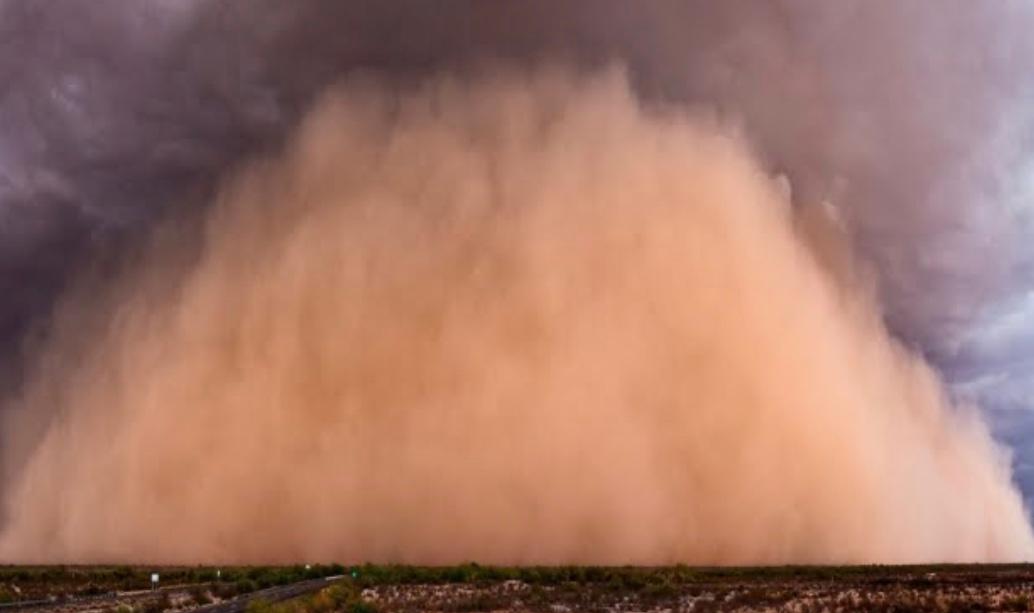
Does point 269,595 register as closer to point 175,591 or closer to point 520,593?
point 175,591

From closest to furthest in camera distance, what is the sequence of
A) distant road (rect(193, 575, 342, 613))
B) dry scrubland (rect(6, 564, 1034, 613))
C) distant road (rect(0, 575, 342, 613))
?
distant road (rect(193, 575, 342, 613)), distant road (rect(0, 575, 342, 613)), dry scrubland (rect(6, 564, 1034, 613))

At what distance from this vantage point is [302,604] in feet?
107

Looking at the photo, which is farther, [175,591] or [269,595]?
[175,591]

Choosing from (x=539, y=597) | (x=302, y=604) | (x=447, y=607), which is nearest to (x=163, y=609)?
(x=302, y=604)

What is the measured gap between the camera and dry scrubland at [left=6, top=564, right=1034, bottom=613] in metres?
35.0

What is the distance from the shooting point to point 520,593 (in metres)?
44.0

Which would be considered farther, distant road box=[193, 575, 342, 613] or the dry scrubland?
the dry scrubland

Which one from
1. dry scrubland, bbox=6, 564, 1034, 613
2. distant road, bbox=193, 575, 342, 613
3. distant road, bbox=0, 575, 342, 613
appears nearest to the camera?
distant road, bbox=193, 575, 342, 613

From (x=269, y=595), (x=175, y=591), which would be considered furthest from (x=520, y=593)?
(x=175, y=591)

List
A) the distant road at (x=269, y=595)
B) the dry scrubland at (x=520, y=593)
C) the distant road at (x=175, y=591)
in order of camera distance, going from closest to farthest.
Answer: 1. the distant road at (x=269, y=595)
2. the distant road at (x=175, y=591)
3. the dry scrubland at (x=520, y=593)

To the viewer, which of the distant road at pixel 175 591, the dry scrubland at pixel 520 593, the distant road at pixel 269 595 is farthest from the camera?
the dry scrubland at pixel 520 593

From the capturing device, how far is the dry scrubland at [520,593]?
35031mm

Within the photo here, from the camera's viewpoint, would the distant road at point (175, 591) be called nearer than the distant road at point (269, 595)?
No

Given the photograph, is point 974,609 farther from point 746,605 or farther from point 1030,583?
A: point 1030,583
